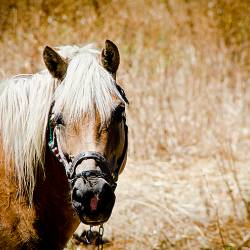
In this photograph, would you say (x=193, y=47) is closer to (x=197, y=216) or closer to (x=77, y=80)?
(x=197, y=216)

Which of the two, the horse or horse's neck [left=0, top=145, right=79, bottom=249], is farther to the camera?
horse's neck [left=0, top=145, right=79, bottom=249]

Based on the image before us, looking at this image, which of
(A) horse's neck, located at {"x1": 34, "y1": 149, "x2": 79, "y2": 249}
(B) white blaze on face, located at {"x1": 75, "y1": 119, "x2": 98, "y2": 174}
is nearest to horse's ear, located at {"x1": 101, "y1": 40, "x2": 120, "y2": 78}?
(B) white blaze on face, located at {"x1": 75, "y1": 119, "x2": 98, "y2": 174}

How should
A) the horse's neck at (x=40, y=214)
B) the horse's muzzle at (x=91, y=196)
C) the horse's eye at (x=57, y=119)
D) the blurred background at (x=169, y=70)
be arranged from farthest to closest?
the blurred background at (x=169, y=70) → the horse's neck at (x=40, y=214) → the horse's eye at (x=57, y=119) → the horse's muzzle at (x=91, y=196)

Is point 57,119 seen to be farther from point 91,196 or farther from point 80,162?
point 91,196

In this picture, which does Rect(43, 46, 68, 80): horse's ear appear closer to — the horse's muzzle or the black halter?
the black halter

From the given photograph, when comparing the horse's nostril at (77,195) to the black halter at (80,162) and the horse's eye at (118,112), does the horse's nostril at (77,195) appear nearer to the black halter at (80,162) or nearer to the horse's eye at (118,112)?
the black halter at (80,162)

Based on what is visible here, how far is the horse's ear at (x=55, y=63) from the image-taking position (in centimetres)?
231

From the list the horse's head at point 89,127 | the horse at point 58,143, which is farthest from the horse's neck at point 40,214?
the horse's head at point 89,127

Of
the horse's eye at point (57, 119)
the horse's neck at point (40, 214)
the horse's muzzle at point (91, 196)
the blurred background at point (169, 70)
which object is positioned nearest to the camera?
the horse's muzzle at point (91, 196)

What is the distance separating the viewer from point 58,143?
2.28 m

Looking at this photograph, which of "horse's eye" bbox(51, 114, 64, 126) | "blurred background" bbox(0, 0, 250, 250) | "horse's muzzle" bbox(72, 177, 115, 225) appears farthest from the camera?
"blurred background" bbox(0, 0, 250, 250)

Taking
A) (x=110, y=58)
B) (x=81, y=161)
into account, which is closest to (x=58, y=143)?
(x=81, y=161)

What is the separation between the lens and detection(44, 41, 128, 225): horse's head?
82.4 inches

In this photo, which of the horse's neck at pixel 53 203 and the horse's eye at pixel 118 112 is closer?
the horse's eye at pixel 118 112
